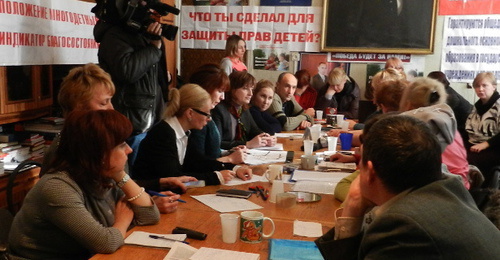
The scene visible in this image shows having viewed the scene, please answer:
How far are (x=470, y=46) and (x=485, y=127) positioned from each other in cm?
136

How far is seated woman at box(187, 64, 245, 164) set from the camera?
2987mm

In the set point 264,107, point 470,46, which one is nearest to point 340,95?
point 470,46

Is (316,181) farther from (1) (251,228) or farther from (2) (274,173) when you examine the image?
(1) (251,228)

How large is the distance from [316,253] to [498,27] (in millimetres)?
5248

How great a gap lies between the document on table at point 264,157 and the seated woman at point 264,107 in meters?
0.96

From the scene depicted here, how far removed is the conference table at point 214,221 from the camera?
1562 mm

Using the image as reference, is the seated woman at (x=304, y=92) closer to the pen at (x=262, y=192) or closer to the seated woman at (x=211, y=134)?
the seated woman at (x=211, y=134)

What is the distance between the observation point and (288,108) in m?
5.14

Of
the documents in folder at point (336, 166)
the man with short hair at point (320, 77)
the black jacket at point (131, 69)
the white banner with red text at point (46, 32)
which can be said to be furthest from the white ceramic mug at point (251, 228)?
the man with short hair at point (320, 77)

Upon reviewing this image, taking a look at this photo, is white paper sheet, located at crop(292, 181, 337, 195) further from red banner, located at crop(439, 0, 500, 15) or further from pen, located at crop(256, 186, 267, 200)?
red banner, located at crop(439, 0, 500, 15)

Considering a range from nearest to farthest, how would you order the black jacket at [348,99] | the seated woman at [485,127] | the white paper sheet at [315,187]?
the white paper sheet at [315,187]
the seated woman at [485,127]
the black jacket at [348,99]

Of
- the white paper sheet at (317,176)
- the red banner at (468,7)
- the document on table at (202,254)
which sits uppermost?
the red banner at (468,7)

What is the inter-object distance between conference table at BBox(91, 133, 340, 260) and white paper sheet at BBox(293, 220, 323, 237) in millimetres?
18

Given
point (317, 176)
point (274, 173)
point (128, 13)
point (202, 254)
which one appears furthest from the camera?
point (128, 13)
